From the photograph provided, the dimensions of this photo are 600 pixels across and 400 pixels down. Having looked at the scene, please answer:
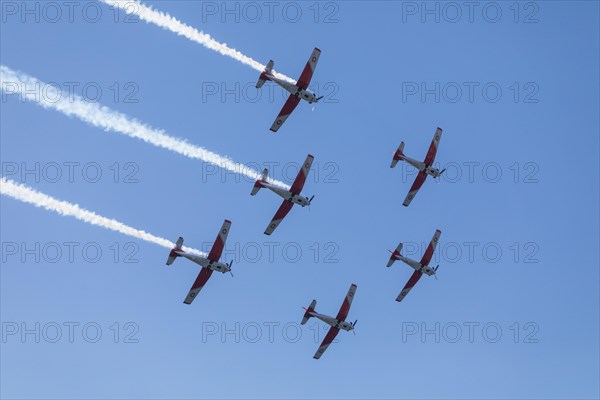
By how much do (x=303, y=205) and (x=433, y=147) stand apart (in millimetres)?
15924

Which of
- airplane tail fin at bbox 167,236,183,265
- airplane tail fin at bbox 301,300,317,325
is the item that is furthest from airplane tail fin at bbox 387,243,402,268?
airplane tail fin at bbox 167,236,183,265

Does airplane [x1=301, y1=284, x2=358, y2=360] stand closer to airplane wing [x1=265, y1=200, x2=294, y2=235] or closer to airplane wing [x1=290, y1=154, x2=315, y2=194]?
airplane wing [x1=265, y1=200, x2=294, y2=235]

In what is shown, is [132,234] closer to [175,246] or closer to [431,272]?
[175,246]

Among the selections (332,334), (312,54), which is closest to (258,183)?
(312,54)

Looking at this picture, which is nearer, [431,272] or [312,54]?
[312,54]

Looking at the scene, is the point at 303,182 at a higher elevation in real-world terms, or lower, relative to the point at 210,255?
higher

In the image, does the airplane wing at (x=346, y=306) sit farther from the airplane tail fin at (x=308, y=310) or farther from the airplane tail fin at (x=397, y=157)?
the airplane tail fin at (x=397, y=157)

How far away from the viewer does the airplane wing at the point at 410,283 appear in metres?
98.2

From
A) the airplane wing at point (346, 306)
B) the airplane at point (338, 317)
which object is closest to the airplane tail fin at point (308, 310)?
the airplane at point (338, 317)

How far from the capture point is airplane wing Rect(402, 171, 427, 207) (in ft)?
310

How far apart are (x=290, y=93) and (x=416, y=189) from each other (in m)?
21.7

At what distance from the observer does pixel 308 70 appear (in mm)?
81812

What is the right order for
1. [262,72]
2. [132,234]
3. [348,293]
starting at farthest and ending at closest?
1. [348,293]
2. [262,72]
3. [132,234]

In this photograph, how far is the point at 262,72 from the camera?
78.9m
